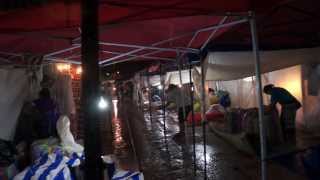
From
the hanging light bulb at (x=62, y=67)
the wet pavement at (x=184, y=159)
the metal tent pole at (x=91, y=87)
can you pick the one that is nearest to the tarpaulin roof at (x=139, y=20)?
the metal tent pole at (x=91, y=87)

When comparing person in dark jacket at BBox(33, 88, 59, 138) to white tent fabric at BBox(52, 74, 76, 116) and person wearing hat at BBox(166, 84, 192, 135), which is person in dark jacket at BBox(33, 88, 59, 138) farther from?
person wearing hat at BBox(166, 84, 192, 135)

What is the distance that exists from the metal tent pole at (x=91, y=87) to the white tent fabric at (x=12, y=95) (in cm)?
522

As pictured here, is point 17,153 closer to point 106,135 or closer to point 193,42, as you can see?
point 193,42

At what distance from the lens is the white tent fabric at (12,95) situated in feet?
23.7

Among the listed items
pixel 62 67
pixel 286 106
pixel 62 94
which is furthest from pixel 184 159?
pixel 62 67

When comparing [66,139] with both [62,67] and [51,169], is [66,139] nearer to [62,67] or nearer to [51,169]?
[51,169]

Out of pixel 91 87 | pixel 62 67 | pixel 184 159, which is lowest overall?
pixel 184 159

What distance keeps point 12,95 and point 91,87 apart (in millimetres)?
5559

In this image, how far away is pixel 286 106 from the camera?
9.27 meters

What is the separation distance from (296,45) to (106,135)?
8.11m

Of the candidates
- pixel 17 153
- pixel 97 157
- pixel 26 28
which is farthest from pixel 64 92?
pixel 97 157

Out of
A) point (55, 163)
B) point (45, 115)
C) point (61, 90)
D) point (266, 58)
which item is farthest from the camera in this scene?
point (61, 90)

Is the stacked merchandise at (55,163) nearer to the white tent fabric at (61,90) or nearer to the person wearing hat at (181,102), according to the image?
the white tent fabric at (61,90)

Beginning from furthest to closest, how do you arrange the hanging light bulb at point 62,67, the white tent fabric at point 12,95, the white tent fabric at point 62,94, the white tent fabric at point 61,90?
the hanging light bulb at point 62,67 < the white tent fabric at point 62,94 < the white tent fabric at point 61,90 < the white tent fabric at point 12,95
